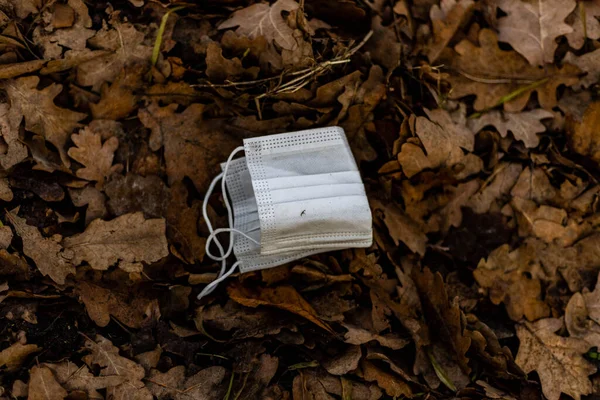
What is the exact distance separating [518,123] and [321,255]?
1.44 m

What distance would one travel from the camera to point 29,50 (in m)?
3.07

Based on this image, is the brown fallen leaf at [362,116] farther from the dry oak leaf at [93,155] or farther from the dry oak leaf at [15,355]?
the dry oak leaf at [15,355]

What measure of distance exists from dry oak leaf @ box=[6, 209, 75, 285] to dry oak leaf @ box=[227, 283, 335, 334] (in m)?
0.80

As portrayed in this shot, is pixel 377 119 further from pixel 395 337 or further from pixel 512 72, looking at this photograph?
pixel 395 337

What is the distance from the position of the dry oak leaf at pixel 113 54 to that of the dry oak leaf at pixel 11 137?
1.26 feet

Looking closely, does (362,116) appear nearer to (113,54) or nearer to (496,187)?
(496,187)

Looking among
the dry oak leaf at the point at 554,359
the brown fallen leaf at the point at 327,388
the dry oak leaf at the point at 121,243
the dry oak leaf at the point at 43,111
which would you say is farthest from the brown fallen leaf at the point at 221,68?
the dry oak leaf at the point at 554,359

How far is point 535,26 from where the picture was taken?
358 cm

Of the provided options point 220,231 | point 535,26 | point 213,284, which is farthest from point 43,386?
point 535,26

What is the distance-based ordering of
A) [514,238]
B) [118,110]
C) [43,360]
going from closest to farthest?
[43,360]
[118,110]
[514,238]

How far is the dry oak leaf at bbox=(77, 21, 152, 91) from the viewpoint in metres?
3.16

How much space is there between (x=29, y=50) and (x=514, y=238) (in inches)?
111

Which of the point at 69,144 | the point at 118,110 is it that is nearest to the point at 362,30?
the point at 118,110

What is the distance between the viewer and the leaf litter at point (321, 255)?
288 cm
